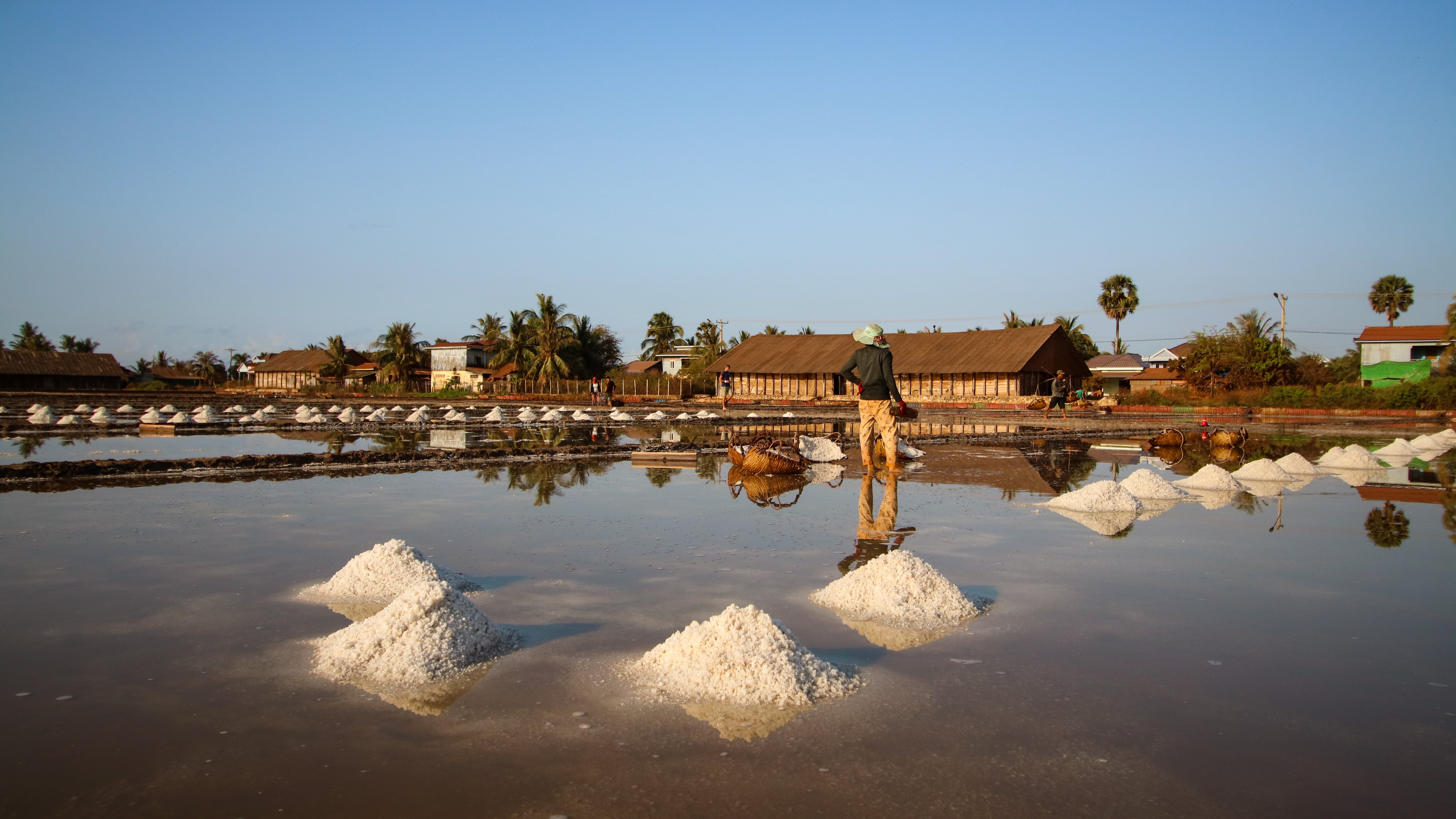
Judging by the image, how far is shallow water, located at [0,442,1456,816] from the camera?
309 cm

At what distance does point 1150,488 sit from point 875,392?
3463mm

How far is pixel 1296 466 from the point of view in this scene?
1219 cm

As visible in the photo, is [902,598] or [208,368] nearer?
[902,598]

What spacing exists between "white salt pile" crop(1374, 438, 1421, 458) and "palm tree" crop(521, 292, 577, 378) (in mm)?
51680

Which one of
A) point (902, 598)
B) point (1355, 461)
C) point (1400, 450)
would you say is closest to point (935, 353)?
point (1400, 450)

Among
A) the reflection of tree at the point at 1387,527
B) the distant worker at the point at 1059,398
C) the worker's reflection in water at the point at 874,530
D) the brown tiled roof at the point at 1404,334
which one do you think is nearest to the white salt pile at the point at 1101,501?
the worker's reflection in water at the point at 874,530

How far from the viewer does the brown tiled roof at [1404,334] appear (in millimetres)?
51312

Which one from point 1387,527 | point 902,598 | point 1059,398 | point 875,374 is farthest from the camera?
point 1059,398

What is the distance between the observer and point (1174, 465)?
14250mm

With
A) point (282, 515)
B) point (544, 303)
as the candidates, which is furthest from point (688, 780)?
point (544, 303)

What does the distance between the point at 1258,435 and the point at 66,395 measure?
206 feet

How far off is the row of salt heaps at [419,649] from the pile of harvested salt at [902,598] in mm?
1914

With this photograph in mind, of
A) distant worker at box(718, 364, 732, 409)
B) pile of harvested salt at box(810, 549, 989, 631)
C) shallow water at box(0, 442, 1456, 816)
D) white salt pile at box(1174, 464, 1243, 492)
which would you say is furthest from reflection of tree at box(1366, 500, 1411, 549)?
distant worker at box(718, 364, 732, 409)

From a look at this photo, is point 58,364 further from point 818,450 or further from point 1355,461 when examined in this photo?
point 1355,461
